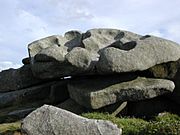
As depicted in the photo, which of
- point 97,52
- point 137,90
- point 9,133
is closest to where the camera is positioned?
point 9,133

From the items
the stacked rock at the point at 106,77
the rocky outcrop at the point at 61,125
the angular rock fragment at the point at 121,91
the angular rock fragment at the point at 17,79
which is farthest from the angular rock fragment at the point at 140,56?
the angular rock fragment at the point at 17,79

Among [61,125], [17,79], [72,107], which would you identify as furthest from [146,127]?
[17,79]

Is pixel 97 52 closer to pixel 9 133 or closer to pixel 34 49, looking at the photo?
pixel 34 49

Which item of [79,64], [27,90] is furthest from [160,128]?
[27,90]

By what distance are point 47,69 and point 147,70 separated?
19.1ft

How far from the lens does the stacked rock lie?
21.5 m

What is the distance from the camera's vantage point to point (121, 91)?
21.5 metres

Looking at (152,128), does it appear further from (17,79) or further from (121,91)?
(17,79)

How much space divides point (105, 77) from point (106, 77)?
8 cm

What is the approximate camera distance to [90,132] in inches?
580

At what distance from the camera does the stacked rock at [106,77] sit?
21.5 meters

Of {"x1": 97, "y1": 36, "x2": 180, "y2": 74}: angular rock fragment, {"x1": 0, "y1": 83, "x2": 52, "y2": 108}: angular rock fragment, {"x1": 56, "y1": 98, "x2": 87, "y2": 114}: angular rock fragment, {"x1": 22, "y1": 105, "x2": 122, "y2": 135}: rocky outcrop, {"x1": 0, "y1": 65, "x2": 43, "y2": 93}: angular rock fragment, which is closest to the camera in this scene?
{"x1": 22, "y1": 105, "x2": 122, "y2": 135}: rocky outcrop

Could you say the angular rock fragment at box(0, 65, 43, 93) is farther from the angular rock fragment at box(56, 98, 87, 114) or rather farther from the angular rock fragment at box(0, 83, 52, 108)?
the angular rock fragment at box(56, 98, 87, 114)

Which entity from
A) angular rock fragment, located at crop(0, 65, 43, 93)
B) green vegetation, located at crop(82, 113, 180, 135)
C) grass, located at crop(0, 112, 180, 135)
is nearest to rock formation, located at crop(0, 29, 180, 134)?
angular rock fragment, located at crop(0, 65, 43, 93)
